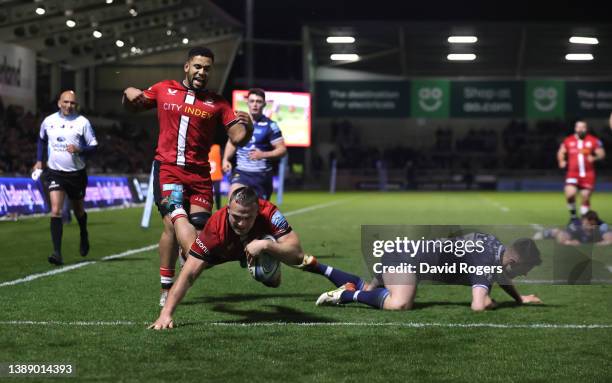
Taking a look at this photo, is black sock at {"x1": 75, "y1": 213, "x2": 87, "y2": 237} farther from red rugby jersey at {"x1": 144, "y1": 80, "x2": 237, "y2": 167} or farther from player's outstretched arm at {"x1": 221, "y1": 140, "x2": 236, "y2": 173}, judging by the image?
red rugby jersey at {"x1": 144, "y1": 80, "x2": 237, "y2": 167}

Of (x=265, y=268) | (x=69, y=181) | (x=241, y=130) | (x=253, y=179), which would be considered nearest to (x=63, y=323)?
(x=265, y=268)

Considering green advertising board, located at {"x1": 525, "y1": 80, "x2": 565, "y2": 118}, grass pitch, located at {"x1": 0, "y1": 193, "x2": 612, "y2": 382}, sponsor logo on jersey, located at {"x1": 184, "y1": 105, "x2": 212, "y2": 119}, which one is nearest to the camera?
grass pitch, located at {"x1": 0, "y1": 193, "x2": 612, "y2": 382}

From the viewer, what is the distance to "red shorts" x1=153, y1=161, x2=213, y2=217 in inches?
276

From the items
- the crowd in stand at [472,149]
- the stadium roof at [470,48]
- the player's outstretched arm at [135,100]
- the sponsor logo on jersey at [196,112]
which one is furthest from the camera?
the crowd in stand at [472,149]

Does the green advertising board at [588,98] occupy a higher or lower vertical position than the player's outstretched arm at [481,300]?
higher

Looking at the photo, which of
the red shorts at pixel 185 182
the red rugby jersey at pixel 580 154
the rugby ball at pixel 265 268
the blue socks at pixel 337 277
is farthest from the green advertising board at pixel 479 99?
the rugby ball at pixel 265 268

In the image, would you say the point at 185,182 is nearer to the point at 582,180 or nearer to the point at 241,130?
the point at 241,130

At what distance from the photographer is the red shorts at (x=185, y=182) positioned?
7016 millimetres

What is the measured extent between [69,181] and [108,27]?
101 feet

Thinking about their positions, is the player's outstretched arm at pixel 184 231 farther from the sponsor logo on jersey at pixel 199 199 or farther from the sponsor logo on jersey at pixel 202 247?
the sponsor logo on jersey at pixel 202 247

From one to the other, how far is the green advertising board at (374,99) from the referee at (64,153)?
35.0 m

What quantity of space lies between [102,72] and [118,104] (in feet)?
6.81

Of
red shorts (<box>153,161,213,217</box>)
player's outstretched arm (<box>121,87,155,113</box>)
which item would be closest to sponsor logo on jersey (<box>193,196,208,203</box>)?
red shorts (<box>153,161,213,217</box>)

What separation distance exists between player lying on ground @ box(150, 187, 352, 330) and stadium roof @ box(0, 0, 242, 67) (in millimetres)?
28925
